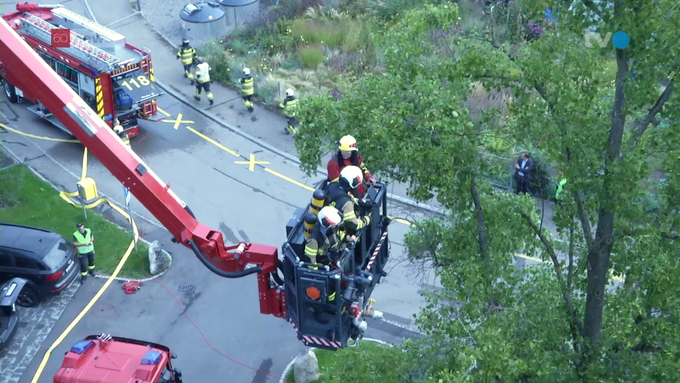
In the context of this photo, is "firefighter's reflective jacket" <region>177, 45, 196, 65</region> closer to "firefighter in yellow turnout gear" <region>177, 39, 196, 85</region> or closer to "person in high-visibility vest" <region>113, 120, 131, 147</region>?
"firefighter in yellow turnout gear" <region>177, 39, 196, 85</region>

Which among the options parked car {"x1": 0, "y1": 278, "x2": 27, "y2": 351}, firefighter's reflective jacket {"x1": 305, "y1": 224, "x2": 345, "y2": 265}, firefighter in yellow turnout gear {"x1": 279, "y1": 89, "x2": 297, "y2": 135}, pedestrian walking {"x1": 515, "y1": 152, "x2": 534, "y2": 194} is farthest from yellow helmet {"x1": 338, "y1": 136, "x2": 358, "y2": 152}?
firefighter in yellow turnout gear {"x1": 279, "y1": 89, "x2": 297, "y2": 135}

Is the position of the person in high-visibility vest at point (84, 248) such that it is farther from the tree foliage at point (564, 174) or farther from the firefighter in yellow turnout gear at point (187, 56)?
the firefighter in yellow turnout gear at point (187, 56)

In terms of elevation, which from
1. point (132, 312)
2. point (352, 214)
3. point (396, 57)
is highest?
point (396, 57)

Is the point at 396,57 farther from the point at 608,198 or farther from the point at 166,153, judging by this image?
the point at 166,153

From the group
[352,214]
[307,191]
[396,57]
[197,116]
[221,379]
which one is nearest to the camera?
[396,57]

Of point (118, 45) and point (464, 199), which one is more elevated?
point (464, 199)

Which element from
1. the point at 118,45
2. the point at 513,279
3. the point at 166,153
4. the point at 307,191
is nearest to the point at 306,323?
the point at 513,279

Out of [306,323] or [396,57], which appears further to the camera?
[306,323]

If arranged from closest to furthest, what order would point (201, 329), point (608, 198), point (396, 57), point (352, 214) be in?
point (608, 198), point (396, 57), point (352, 214), point (201, 329)

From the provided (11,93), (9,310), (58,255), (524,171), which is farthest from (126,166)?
(11,93)
